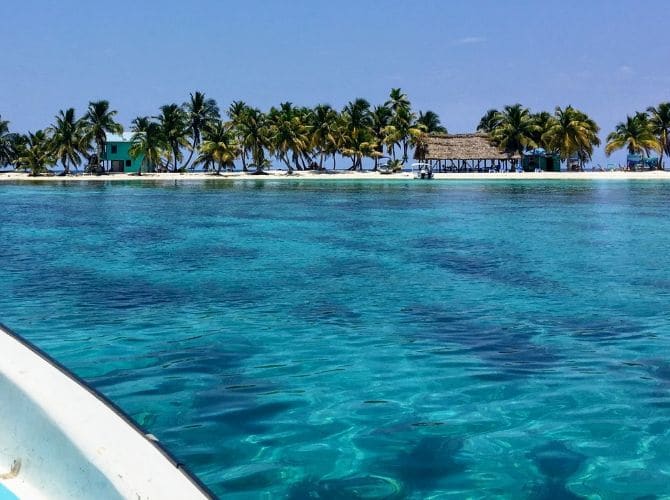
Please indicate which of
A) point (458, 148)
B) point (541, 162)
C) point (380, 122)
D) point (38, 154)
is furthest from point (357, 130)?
point (38, 154)

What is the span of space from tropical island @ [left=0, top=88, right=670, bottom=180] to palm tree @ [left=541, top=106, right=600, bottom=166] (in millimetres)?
117

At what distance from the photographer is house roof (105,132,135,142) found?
81.3m

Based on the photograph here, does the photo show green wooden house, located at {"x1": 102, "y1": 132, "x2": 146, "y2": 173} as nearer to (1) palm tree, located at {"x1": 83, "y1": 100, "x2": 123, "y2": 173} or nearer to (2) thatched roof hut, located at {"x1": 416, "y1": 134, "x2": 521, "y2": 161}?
(1) palm tree, located at {"x1": 83, "y1": 100, "x2": 123, "y2": 173}

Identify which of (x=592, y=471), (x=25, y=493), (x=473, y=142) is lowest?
(x=592, y=471)

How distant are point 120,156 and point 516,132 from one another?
4714 centimetres

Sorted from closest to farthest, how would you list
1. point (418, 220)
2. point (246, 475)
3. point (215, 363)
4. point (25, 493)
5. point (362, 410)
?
1. point (25, 493)
2. point (246, 475)
3. point (362, 410)
4. point (215, 363)
5. point (418, 220)

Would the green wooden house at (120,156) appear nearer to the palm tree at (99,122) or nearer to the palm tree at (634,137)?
the palm tree at (99,122)

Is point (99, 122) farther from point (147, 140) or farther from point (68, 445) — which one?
point (68, 445)

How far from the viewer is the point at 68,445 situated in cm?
253

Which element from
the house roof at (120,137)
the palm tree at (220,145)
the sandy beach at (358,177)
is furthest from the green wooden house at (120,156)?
the palm tree at (220,145)

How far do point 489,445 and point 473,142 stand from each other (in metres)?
82.4

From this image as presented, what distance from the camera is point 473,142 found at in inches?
3342

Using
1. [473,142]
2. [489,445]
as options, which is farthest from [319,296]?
[473,142]

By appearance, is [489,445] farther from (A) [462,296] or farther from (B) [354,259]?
(B) [354,259]
